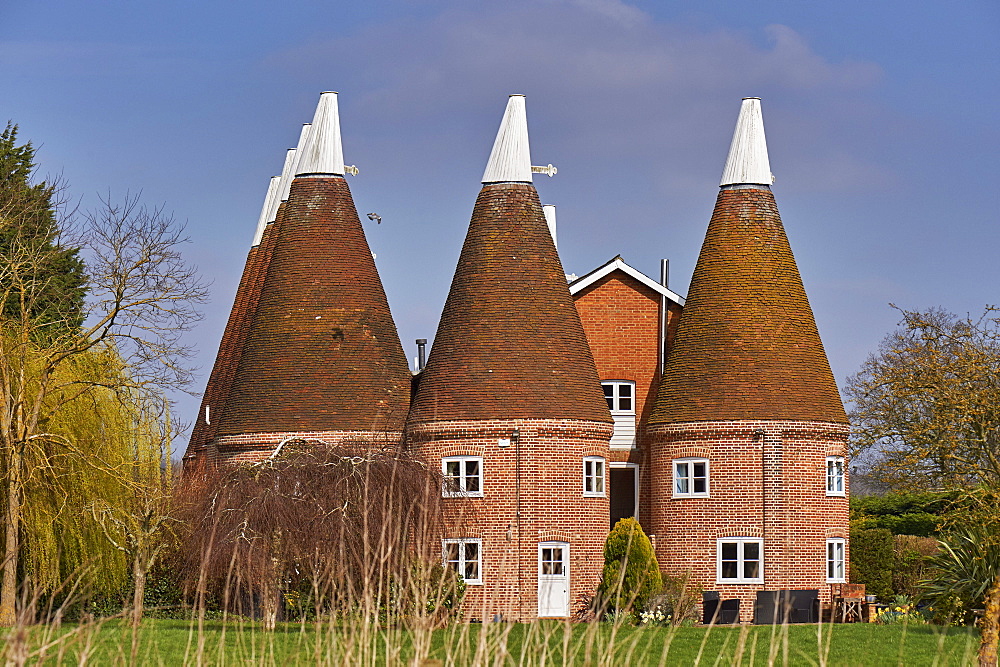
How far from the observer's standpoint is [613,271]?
1569 inches

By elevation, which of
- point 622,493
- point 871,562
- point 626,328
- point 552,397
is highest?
point 626,328

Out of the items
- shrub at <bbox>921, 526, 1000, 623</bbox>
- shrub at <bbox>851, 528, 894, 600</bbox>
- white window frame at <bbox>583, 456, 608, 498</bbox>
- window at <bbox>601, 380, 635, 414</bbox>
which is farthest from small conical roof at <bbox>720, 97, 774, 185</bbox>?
shrub at <bbox>921, 526, 1000, 623</bbox>

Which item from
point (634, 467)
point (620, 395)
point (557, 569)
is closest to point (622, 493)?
point (634, 467)

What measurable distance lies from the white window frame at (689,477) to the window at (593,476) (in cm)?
199

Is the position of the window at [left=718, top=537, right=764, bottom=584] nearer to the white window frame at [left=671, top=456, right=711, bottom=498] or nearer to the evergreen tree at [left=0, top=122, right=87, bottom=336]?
the white window frame at [left=671, top=456, right=711, bottom=498]

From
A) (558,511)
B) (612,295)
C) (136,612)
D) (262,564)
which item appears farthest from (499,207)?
(136,612)

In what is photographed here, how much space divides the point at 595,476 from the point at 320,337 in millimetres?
7962

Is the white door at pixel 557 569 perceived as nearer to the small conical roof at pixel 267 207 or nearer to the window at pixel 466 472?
the window at pixel 466 472

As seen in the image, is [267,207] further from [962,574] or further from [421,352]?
[962,574]

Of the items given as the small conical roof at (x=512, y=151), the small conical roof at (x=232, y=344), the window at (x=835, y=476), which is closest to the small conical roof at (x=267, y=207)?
the small conical roof at (x=232, y=344)

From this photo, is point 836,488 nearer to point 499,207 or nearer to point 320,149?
point 499,207

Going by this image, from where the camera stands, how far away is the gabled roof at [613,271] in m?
39.4

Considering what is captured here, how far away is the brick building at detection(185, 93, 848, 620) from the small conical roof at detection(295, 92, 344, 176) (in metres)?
0.07

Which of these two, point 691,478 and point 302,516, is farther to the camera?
point 691,478
